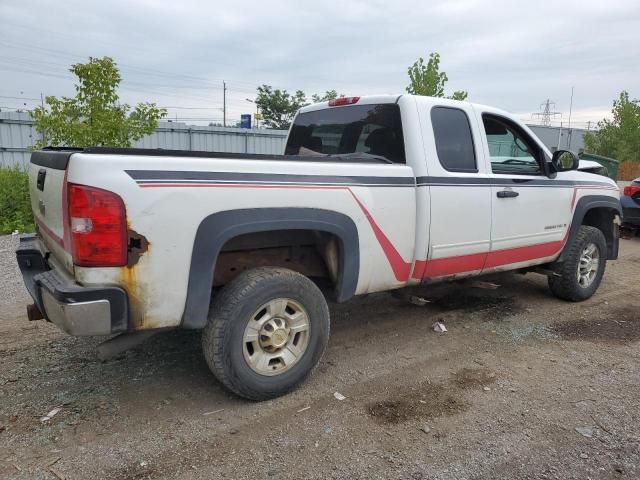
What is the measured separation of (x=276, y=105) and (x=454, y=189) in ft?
126

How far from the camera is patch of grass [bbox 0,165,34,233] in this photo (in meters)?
8.85

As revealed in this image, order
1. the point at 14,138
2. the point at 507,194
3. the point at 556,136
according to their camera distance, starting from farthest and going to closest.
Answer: the point at 556,136, the point at 14,138, the point at 507,194

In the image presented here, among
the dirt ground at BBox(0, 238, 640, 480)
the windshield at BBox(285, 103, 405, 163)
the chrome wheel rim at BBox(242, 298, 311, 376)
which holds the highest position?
the windshield at BBox(285, 103, 405, 163)

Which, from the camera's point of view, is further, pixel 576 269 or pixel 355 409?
pixel 576 269

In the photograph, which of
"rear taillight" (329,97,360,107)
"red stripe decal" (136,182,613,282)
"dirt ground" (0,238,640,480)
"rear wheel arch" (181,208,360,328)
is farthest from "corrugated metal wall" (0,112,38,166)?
"rear wheel arch" (181,208,360,328)

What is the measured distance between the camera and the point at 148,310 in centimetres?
287

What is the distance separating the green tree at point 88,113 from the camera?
7.96 meters

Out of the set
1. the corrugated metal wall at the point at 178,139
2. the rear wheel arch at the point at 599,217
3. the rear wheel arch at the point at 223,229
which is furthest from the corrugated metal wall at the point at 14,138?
the rear wheel arch at the point at 599,217

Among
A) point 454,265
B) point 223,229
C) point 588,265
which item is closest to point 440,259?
point 454,265

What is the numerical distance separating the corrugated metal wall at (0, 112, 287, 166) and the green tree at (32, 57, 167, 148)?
16.9ft

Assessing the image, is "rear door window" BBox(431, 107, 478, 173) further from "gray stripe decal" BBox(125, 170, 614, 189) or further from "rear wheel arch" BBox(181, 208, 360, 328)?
"rear wheel arch" BBox(181, 208, 360, 328)

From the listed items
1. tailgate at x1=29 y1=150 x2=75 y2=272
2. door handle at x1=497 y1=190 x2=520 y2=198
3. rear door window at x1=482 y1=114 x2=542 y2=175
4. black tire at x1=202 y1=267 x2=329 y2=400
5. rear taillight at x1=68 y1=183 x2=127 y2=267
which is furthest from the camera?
rear door window at x1=482 y1=114 x2=542 y2=175

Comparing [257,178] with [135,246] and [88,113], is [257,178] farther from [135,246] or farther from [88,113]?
[88,113]

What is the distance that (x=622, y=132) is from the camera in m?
25.1
